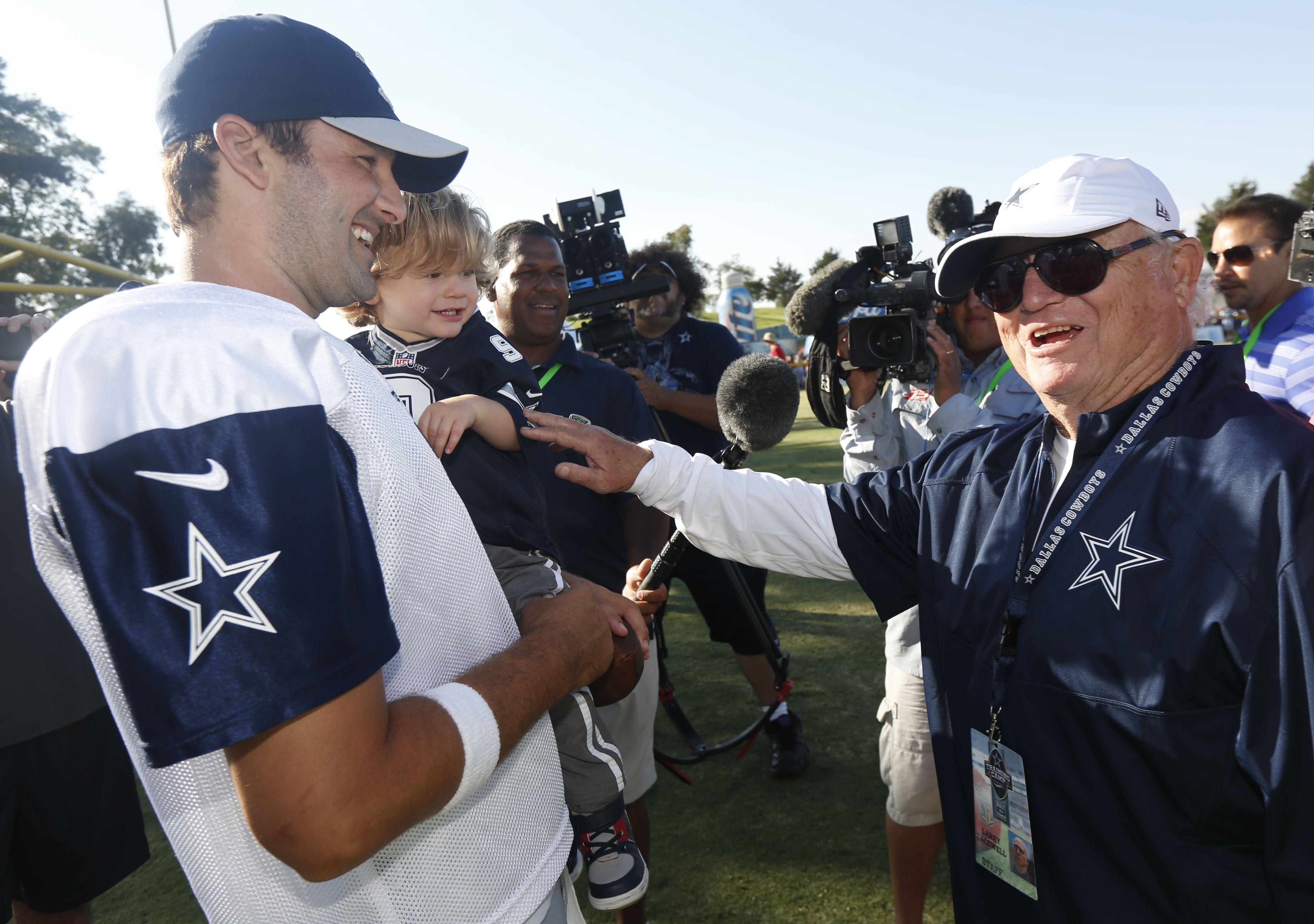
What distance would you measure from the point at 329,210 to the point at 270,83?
19 cm

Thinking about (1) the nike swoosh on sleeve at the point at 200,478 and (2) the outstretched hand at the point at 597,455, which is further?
(2) the outstretched hand at the point at 597,455

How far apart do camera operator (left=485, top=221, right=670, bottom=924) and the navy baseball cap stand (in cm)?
163

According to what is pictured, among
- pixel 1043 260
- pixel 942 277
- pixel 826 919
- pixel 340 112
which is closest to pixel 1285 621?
pixel 1043 260

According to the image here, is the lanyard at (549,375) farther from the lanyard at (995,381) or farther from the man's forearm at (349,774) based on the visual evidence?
the man's forearm at (349,774)

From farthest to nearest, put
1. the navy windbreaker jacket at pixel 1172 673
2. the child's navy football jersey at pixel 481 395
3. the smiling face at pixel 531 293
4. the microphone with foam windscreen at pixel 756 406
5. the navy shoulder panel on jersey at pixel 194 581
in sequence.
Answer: the smiling face at pixel 531 293 → the microphone with foam windscreen at pixel 756 406 → the child's navy football jersey at pixel 481 395 → the navy windbreaker jacket at pixel 1172 673 → the navy shoulder panel on jersey at pixel 194 581

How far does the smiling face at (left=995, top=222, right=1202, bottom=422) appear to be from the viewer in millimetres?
1748

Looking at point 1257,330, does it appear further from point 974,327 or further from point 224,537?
point 224,537

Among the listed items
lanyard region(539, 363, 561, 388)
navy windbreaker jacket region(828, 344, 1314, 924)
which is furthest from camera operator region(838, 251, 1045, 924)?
lanyard region(539, 363, 561, 388)

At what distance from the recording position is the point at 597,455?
2332 mm

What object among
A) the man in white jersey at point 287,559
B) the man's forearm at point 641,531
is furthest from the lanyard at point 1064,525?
the man's forearm at point 641,531

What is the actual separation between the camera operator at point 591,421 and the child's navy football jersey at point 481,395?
0.70 metres

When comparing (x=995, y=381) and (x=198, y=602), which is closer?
(x=198, y=602)

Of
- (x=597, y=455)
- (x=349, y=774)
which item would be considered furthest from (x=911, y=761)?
(x=349, y=774)

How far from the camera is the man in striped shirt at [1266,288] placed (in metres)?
3.70
